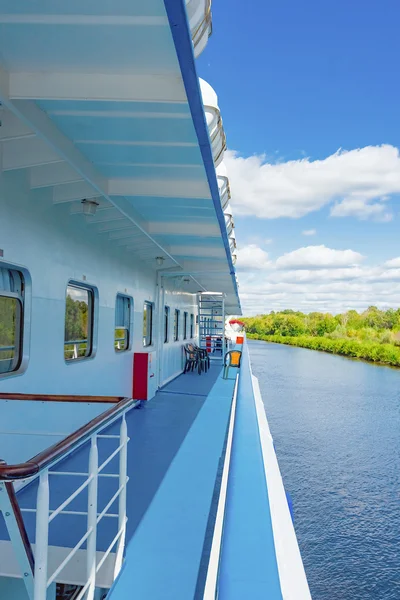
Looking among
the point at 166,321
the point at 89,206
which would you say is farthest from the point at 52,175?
the point at 166,321

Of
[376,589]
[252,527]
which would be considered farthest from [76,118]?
[376,589]

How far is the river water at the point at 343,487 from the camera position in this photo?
6.04m

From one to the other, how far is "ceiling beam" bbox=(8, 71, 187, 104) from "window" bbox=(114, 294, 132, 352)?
442 cm

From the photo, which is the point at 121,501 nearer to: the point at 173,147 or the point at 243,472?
the point at 243,472

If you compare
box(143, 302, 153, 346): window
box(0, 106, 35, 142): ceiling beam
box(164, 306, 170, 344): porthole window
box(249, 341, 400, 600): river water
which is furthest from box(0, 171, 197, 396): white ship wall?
box(164, 306, 170, 344): porthole window

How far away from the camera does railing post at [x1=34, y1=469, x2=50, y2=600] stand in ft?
4.50

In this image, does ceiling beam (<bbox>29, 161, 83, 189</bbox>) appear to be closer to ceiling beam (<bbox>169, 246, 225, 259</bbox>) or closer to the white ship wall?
the white ship wall

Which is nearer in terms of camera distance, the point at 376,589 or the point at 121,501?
the point at 121,501

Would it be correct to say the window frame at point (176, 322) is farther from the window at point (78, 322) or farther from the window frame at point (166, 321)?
the window at point (78, 322)

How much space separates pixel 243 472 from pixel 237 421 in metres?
1.48

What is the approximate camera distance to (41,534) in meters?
1.37

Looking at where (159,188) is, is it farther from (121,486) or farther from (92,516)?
(92,516)

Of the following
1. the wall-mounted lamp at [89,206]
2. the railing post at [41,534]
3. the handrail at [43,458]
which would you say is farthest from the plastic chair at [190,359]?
the railing post at [41,534]

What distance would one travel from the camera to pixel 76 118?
2535 mm
